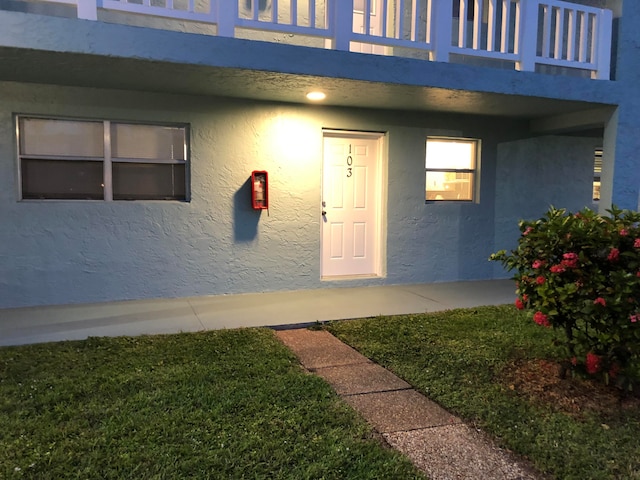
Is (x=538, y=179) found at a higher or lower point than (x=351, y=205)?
higher

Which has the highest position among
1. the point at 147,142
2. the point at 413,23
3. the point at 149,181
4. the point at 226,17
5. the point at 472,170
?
the point at 413,23

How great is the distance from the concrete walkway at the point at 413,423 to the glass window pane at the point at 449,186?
4.31 m

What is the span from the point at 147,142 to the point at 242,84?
165 centimetres

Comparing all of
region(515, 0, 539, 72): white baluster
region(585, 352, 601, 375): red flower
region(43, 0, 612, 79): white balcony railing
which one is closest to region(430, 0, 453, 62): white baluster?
region(43, 0, 612, 79): white balcony railing

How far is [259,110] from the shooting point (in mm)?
7152

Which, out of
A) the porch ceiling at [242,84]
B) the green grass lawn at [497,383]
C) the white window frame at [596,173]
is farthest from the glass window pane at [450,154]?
the green grass lawn at [497,383]

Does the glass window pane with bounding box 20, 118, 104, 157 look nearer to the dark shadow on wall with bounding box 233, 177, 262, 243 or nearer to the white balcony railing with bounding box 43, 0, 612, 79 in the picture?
the white balcony railing with bounding box 43, 0, 612, 79

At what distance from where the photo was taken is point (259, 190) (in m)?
7.13

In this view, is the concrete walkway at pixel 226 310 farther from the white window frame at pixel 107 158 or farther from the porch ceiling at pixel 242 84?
the porch ceiling at pixel 242 84

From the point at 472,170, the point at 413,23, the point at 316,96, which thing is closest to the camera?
the point at 413,23

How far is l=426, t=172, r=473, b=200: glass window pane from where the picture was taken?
8.45 meters

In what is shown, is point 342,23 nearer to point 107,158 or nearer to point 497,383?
point 107,158

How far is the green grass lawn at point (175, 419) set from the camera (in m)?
2.80

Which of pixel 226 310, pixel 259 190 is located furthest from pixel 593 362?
pixel 259 190
